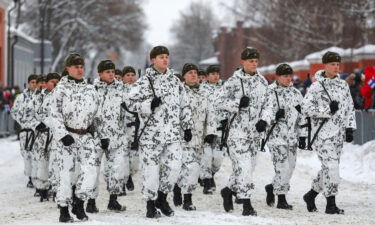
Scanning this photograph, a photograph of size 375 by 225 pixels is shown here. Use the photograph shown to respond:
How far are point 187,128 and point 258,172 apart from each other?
738cm

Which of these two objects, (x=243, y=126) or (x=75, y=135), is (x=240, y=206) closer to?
(x=243, y=126)

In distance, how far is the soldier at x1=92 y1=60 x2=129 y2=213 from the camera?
11.7 m

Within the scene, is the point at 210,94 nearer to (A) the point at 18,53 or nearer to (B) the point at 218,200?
(B) the point at 218,200

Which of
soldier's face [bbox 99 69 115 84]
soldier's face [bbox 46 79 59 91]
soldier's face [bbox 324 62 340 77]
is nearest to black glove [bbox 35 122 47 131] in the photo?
soldier's face [bbox 46 79 59 91]

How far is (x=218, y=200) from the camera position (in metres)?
12.6

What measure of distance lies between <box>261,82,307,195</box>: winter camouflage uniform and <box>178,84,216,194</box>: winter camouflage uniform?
93cm

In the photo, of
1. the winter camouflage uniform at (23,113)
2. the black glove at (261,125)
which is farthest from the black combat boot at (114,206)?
the winter camouflage uniform at (23,113)

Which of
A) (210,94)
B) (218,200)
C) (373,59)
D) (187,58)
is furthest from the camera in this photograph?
(187,58)

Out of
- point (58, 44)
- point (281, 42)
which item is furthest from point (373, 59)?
point (58, 44)

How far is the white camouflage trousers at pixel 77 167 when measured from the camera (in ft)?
32.0

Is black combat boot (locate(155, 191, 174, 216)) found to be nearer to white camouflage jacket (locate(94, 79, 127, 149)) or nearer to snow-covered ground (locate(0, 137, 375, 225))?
snow-covered ground (locate(0, 137, 375, 225))

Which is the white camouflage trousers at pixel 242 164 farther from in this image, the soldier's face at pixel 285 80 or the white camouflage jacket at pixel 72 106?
the white camouflage jacket at pixel 72 106

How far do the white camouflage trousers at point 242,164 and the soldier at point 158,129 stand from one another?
2.12 feet

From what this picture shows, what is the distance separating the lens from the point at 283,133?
11836 mm
